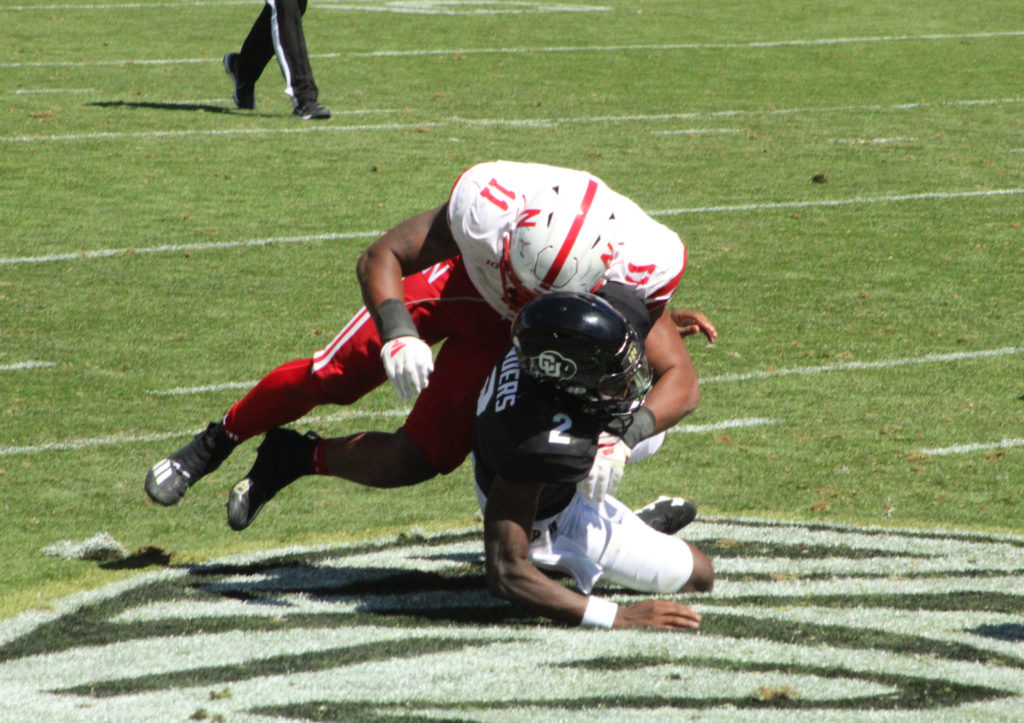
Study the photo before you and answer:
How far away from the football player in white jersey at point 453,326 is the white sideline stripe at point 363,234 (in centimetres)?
386

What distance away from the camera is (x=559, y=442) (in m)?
3.93

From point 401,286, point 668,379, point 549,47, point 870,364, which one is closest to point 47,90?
point 549,47

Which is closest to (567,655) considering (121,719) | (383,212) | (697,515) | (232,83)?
(121,719)

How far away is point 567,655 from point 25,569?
1.87 metres

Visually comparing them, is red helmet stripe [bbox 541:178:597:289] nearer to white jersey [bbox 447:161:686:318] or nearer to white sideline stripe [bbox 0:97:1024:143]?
white jersey [bbox 447:161:686:318]

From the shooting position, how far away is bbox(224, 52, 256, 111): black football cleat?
12477 mm

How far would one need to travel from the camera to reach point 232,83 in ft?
45.8

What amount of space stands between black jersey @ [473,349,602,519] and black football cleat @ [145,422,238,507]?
1303 mm

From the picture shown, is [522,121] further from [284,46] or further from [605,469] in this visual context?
[605,469]

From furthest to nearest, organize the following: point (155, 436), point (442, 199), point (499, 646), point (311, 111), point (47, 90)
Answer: point (47, 90) < point (311, 111) < point (442, 199) < point (155, 436) < point (499, 646)

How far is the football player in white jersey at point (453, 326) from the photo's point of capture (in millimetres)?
4242

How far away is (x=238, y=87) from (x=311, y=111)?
0.74 metres

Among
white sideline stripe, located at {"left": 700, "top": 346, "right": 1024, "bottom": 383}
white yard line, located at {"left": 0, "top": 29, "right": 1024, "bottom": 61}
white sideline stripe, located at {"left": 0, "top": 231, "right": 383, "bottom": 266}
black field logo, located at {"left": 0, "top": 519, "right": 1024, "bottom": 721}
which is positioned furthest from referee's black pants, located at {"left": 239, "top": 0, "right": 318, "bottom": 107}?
black field logo, located at {"left": 0, "top": 519, "right": 1024, "bottom": 721}

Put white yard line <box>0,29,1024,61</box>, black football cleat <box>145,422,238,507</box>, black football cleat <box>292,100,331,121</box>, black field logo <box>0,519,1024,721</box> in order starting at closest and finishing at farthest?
black field logo <box>0,519,1024,721</box> < black football cleat <box>145,422,238,507</box> < black football cleat <box>292,100,331,121</box> < white yard line <box>0,29,1024,61</box>
